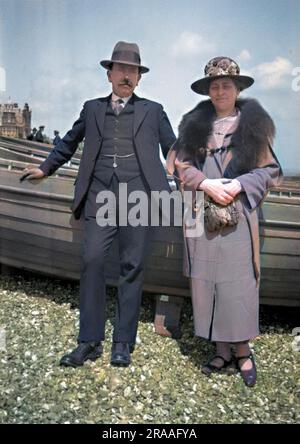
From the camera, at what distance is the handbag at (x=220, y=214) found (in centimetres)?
259

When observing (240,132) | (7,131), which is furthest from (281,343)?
(7,131)

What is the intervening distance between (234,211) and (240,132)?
385 mm

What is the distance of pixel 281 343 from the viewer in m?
3.30

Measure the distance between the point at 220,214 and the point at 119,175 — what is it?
0.57m

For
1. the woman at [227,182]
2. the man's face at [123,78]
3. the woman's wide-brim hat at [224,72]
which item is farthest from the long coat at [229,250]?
the man's face at [123,78]

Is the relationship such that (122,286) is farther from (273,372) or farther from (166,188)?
(273,372)

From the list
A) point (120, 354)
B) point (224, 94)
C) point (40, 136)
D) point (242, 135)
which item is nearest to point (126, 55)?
point (224, 94)

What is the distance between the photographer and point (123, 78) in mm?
2748

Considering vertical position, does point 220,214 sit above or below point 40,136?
below

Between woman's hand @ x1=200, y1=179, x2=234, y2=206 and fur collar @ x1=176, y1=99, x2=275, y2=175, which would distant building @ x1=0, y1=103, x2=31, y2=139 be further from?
woman's hand @ x1=200, y1=179, x2=234, y2=206

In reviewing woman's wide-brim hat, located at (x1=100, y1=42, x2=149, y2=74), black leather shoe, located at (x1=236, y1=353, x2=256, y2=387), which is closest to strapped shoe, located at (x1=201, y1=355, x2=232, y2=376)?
black leather shoe, located at (x1=236, y1=353, x2=256, y2=387)

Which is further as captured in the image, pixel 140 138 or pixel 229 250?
pixel 140 138

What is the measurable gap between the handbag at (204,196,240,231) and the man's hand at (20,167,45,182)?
1078 mm

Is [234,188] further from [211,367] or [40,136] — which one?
[40,136]
